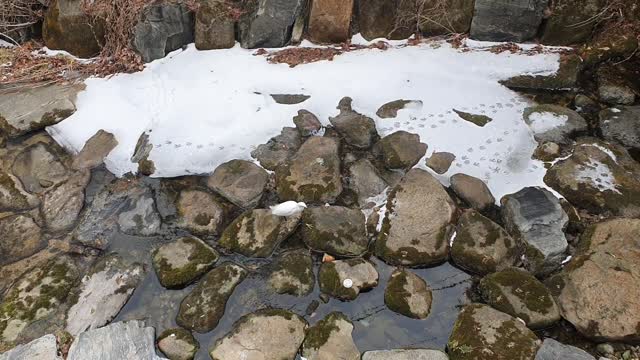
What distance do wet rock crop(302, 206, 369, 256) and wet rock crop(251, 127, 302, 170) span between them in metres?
0.79

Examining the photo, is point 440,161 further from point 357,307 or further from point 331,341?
point 331,341

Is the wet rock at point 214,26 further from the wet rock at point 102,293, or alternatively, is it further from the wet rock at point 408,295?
the wet rock at point 408,295

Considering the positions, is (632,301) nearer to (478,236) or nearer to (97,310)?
(478,236)

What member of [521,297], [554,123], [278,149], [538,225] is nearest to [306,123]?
[278,149]

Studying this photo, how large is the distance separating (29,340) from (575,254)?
16.3 ft

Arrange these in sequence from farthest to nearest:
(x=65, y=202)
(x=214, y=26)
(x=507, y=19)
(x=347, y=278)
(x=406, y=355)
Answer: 1. (x=214, y=26)
2. (x=507, y=19)
3. (x=65, y=202)
4. (x=347, y=278)
5. (x=406, y=355)

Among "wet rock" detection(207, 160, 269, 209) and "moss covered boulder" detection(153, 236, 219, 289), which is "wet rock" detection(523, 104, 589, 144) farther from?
"moss covered boulder" detection(153, 236, 219, 289)

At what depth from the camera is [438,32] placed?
611cm

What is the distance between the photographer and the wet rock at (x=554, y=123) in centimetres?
483

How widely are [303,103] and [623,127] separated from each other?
12.0ft

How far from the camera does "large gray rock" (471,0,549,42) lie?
566cm

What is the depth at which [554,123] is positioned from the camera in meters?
4.93

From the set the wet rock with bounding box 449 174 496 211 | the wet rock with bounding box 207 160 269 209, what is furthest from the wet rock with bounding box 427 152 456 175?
the wet rock with bounding box 207 160 269 209

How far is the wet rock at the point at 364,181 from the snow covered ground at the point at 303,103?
509mm
